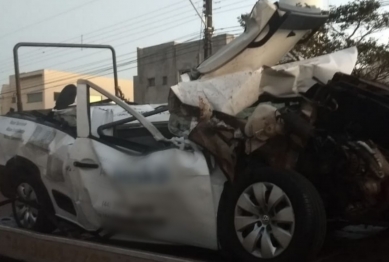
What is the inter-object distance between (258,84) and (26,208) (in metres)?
2.63

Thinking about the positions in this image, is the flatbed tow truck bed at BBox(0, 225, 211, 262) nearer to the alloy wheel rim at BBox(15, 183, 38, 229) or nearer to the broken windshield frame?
the alloy wheel rim at BBox(15, 183, 38, 229)

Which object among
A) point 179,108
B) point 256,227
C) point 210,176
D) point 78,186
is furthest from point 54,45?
point 256,227

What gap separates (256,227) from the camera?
13.9 ft

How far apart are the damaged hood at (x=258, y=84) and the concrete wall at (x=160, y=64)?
32.1 m

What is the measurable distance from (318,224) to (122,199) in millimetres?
1692

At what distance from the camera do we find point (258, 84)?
456cm

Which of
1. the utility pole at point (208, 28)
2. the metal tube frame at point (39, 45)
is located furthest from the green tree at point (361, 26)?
the metal tube frame at point (39, 45)

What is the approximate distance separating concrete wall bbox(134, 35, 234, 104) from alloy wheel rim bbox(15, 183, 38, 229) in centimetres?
3091

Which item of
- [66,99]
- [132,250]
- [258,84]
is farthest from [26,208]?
[258,84]

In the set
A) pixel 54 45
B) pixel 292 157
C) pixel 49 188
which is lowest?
pixel 49 188

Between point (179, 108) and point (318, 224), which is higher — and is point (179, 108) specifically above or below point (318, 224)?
above

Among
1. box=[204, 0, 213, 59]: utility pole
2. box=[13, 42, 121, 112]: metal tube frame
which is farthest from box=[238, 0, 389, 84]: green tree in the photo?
box=[13, 42, 121, 112]: metal tube frame

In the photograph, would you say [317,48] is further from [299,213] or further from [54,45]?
[299,213]

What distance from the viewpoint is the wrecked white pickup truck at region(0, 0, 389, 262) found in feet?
13.5
